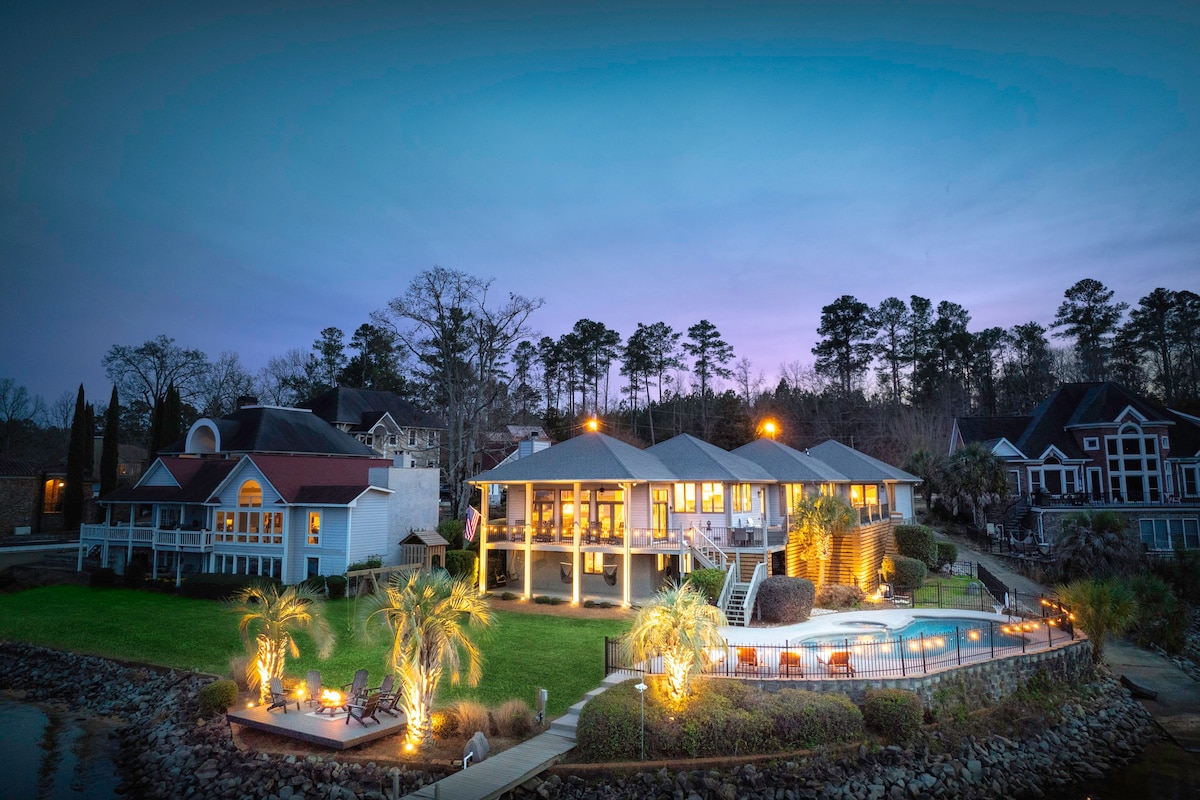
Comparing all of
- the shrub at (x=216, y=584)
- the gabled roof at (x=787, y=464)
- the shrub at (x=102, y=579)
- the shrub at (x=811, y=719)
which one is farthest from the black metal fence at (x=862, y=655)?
the shrub at (x=102, y=579)

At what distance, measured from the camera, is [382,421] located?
52812 millimetres

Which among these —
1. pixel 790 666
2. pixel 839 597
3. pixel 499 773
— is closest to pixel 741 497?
pixel 839 597

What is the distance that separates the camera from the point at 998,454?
42.1 m

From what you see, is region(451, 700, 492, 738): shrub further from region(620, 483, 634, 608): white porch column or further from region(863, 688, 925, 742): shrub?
region(620, 483, 634, 608): white porch column

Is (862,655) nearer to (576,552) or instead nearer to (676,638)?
(676,638)

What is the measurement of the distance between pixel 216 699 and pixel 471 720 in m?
6.40

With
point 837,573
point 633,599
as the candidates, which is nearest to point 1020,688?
point 837,573

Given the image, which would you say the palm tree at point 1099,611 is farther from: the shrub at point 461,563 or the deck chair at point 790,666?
the shrub at point 461,563

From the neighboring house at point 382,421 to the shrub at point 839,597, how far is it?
102ft

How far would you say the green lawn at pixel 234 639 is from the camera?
16.9 meters

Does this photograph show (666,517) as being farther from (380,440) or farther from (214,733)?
(380,440)

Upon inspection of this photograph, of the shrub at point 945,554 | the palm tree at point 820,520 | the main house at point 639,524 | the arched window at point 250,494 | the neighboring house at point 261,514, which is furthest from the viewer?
the shrub at point 945,554

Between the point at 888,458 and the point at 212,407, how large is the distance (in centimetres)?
5955

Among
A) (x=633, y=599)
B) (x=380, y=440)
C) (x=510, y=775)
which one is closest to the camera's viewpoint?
(x=510, y=775)
